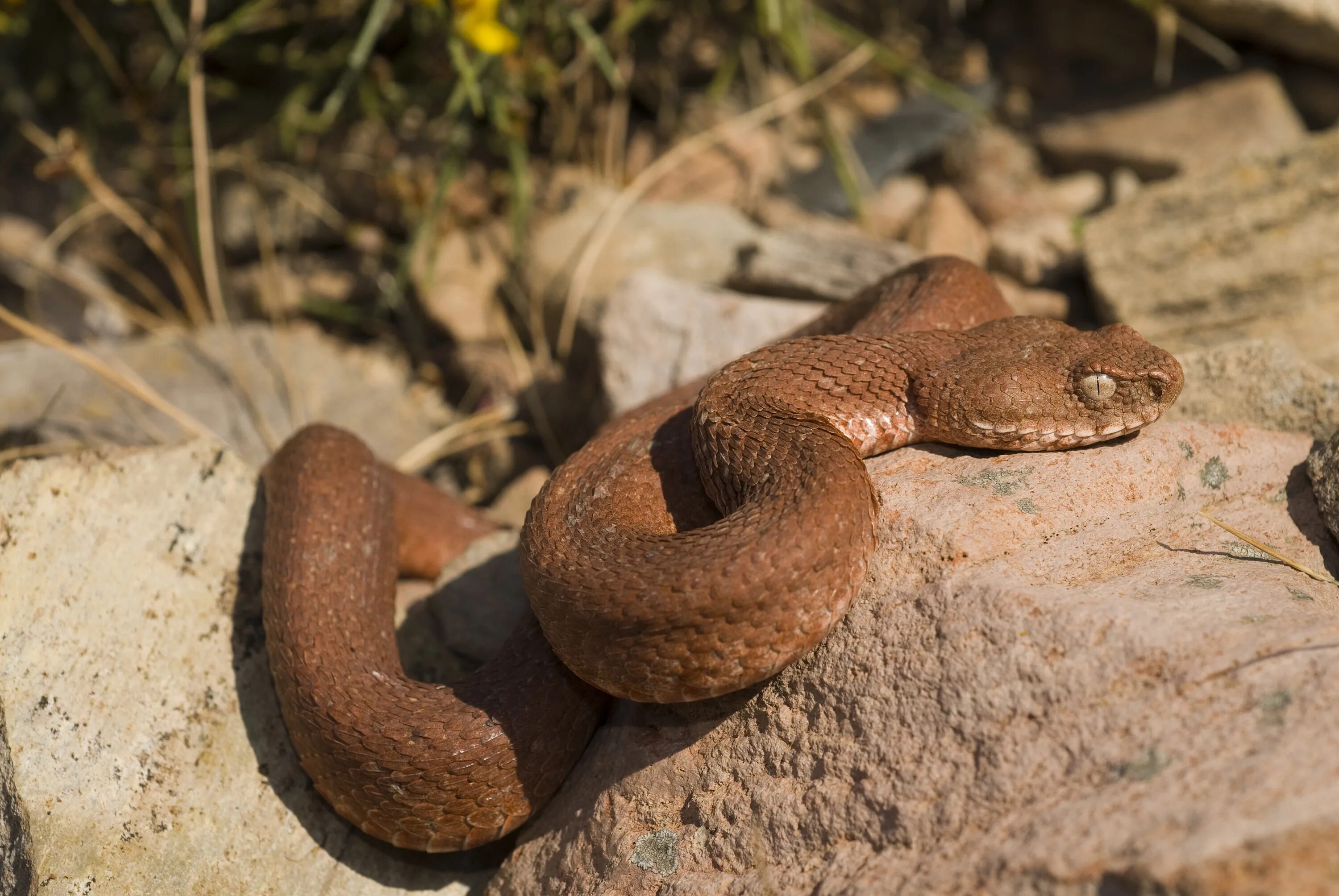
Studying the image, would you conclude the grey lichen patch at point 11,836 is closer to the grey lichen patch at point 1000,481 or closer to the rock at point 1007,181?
the grey lichen patch at point 1000,481

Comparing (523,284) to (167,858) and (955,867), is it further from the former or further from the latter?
(955,867)

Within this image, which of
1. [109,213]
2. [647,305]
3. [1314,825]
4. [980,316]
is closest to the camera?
[1314,825]

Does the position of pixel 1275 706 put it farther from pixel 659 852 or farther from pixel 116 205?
pixel 116 205

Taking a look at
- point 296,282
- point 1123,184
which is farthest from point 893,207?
point 296,282

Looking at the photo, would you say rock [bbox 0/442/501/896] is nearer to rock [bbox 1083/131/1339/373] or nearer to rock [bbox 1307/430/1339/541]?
rock [bbox 1307/430/1339/541]

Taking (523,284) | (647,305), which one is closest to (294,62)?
(523,284)

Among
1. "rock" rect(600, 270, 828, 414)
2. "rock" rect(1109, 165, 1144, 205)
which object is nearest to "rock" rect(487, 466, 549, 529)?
"rock" rect(600, 270, 828, 414)
